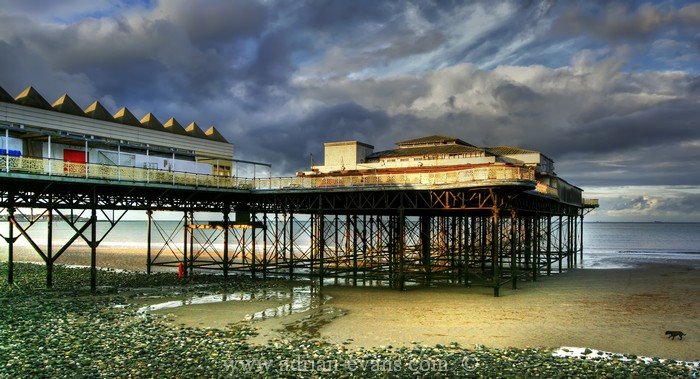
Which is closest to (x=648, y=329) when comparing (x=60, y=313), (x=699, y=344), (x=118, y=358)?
(x=699, y=344)

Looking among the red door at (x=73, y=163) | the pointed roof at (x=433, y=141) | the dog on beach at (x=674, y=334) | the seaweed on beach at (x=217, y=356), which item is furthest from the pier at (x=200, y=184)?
the dog on beach at (x=674, y=334)

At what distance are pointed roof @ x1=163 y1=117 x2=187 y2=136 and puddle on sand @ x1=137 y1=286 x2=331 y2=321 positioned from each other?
17.7 m

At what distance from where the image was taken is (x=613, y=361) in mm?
17312

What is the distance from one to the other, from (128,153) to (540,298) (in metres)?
26.8

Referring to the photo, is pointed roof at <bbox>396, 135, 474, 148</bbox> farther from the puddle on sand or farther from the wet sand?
the puddle on sand

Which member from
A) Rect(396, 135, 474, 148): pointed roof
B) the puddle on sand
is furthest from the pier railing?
Rect(396, 135, 474, 148): pointed roof

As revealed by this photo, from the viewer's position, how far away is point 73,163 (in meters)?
28.8

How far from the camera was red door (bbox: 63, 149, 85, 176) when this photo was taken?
2886 cm

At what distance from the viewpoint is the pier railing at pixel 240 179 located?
1085 inches

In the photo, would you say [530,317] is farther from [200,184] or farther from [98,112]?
[98,112]

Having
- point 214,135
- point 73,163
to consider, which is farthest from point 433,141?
point 73,163

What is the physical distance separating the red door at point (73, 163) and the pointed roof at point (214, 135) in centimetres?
1566

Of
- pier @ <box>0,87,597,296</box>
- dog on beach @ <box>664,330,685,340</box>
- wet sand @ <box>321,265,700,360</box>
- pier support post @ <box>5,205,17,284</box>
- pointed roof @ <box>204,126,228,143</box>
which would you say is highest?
pointed roof @ <box>204,126,228,143</box>

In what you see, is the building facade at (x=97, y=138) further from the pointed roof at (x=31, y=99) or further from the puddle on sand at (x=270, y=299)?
the puddle on sand at (x=270, y=299)
